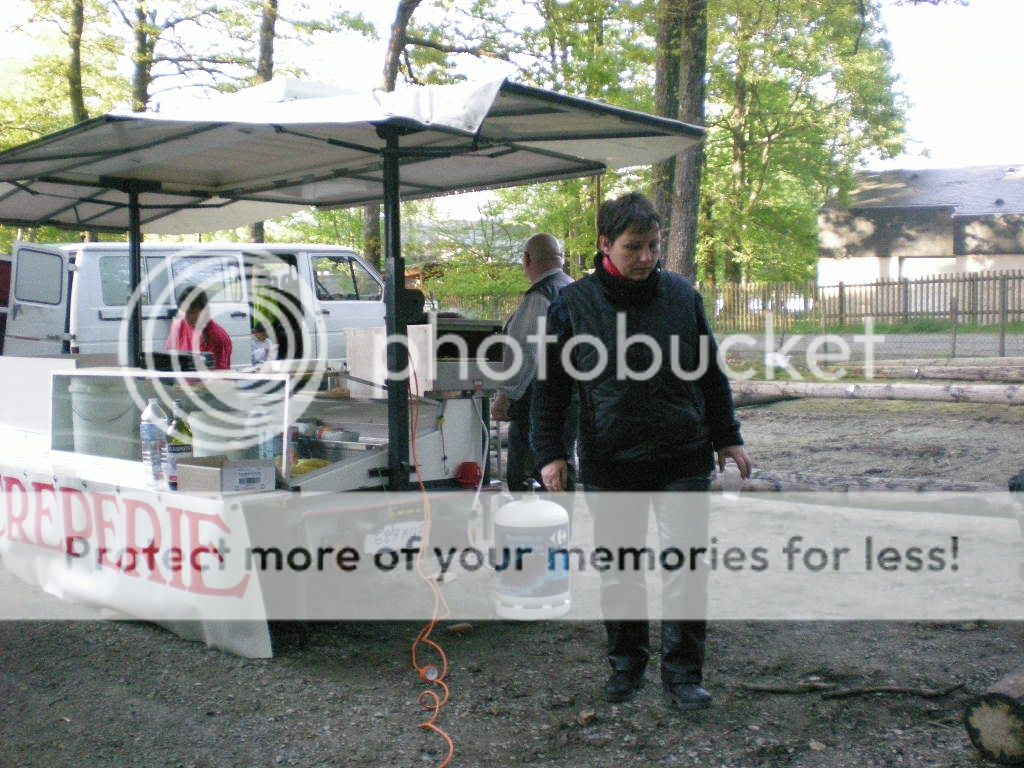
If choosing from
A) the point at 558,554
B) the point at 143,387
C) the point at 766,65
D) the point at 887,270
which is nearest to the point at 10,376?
the point at 143,387

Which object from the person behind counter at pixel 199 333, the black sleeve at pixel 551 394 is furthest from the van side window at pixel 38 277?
the black sleeve at pixel 551 394

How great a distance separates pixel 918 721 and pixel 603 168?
3778mm

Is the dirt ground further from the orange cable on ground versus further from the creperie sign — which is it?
the creperie sign

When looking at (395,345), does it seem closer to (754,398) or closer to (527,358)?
(527,358)

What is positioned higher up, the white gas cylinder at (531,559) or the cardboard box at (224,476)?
the cardboard box at (224,476)

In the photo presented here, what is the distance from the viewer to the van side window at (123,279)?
11.9 meters

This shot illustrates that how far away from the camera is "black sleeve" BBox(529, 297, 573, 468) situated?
402cm

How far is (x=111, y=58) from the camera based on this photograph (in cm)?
2214

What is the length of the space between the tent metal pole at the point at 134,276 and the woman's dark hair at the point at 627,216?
405 cm

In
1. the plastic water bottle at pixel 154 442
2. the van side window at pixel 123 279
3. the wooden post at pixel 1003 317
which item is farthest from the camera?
the wooden post at pixel 1003 317

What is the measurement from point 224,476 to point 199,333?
3918 millimetres

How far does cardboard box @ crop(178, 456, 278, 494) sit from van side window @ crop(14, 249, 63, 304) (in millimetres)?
7960

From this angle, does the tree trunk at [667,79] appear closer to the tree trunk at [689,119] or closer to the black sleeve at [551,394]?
the tree trunk at [689,119]

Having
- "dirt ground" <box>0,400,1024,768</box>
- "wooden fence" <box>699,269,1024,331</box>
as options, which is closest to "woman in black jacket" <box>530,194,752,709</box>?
"dirt ground" <box>0,400,1024,768</box>
